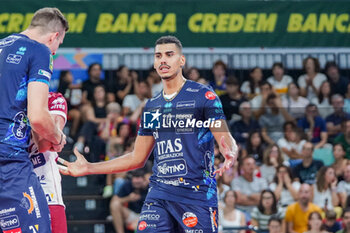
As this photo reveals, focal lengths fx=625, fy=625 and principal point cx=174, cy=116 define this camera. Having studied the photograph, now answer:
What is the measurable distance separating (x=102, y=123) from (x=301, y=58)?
5.22 meters

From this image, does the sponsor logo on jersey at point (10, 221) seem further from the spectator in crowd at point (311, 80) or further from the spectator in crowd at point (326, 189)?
the spectator in crowd at point (311, 80)

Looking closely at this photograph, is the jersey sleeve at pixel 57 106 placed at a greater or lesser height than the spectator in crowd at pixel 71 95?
lesser

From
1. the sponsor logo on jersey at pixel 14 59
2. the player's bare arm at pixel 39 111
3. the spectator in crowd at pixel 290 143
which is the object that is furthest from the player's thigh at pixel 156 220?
the spectator in crowd at pixel 290 143

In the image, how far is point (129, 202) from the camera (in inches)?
436

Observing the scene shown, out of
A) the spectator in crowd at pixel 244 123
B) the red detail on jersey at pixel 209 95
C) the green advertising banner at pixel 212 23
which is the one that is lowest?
the spectator in crowd at pixel 244 123

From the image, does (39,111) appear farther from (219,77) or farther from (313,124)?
(313,124)

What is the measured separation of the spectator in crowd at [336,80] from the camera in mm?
13914

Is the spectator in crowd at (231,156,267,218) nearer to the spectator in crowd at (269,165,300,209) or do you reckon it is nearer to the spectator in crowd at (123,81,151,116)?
the spectator in crowd at (269,165,300,209)

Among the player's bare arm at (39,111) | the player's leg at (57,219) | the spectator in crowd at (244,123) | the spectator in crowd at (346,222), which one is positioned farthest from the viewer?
the spectator in crowd at (244,123)

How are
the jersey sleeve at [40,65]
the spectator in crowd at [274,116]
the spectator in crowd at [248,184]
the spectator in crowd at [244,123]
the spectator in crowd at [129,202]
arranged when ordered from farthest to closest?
the spectator in crowd at [274,116] → the spectator in crowd at [244,123] → the spectator in crowd at [248,184] → the spectator in crowd at [129,202] → the jersey sleeve at [40,65]

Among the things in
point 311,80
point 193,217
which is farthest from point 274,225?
point 193,217

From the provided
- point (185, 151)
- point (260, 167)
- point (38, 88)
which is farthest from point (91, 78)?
point (38, 88)

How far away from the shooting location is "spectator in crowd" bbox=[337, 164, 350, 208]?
38.7ft

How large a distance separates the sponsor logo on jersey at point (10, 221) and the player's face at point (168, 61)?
240cm
